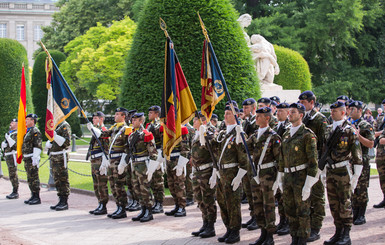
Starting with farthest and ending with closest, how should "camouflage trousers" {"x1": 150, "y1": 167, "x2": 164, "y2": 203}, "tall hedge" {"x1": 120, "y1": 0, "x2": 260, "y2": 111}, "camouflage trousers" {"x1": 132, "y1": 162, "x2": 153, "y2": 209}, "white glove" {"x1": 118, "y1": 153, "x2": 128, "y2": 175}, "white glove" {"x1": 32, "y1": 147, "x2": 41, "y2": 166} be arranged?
1. "tall hedge" {"x1": 120, "y1": 0, "x2": 260, "y2": 111}
2. "white glove" {"x1": 32, "y1": 147, "x2": 41, "y2": 166}
3. "camouflage trousers" {"x1": 150, "y1": 167, "x2": 164, "y2": 203}
4. "white glove" {"x1": 118, "y1": 153, "x2": 128, "y2": 175}
5. "camouflage trousers" {"x1": 132, "y1": 162, "x2": 153, "y2": 209}

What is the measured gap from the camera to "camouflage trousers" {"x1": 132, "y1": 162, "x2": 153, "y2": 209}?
9.70 m

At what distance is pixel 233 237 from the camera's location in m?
7.50

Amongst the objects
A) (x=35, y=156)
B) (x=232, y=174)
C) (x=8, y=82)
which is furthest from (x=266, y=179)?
(x=8, y=82)

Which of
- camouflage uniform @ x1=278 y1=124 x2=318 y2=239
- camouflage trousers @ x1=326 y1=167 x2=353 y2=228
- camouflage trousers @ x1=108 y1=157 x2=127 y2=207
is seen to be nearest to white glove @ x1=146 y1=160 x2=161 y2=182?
camouflage trousers @ x1=108 y1=157 x2=127 y2=207

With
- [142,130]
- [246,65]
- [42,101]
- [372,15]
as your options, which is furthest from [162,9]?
[372,15]

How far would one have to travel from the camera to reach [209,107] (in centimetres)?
819

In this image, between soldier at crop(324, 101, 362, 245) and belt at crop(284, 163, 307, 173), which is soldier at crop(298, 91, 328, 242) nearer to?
soldier at crop(324, 101, 362, 245)

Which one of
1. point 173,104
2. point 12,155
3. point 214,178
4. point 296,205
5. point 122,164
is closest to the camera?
point 296,205

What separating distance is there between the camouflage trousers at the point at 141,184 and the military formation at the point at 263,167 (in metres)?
0.02

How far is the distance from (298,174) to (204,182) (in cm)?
182

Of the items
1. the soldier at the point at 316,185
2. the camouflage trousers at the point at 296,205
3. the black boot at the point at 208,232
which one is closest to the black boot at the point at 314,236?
the soldier at the point at 316,185

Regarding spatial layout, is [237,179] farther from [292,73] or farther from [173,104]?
[292,73]

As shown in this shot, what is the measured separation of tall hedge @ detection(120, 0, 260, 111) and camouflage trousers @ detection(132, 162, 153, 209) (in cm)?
308

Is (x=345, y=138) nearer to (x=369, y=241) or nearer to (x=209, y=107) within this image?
(x=369, y=241)
